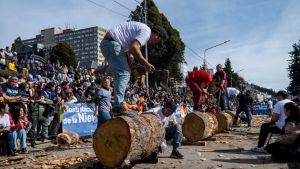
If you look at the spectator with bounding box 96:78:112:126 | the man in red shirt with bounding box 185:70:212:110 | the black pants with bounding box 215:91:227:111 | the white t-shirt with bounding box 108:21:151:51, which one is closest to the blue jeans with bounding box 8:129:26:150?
the spectator with bounding box 96:78:112:126

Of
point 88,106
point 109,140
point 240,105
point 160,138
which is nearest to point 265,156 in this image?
point 160,138

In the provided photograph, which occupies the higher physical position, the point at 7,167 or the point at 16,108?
the point at 16,108

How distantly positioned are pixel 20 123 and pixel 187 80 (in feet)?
17.0

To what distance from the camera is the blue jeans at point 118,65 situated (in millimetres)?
5445

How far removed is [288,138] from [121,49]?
148 inches

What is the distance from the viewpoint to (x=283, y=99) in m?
8.68

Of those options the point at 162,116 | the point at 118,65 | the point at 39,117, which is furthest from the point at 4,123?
the point at 118,65

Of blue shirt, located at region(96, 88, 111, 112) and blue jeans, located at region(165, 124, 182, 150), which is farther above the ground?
blue shirt, located at region(96, 88, 111, 112)

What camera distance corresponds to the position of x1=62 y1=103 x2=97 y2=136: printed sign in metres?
11.5

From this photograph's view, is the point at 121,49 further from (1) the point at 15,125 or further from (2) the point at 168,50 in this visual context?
(2) the point at 168,50

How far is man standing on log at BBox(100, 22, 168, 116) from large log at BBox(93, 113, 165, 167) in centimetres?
35

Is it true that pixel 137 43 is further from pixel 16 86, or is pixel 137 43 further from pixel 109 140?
pixel 16 86

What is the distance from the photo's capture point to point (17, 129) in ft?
29.6

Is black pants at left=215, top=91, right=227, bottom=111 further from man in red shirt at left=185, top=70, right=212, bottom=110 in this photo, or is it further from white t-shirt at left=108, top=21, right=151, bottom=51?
white t-shirt at left=108, top=21, right=151, bottom=51
